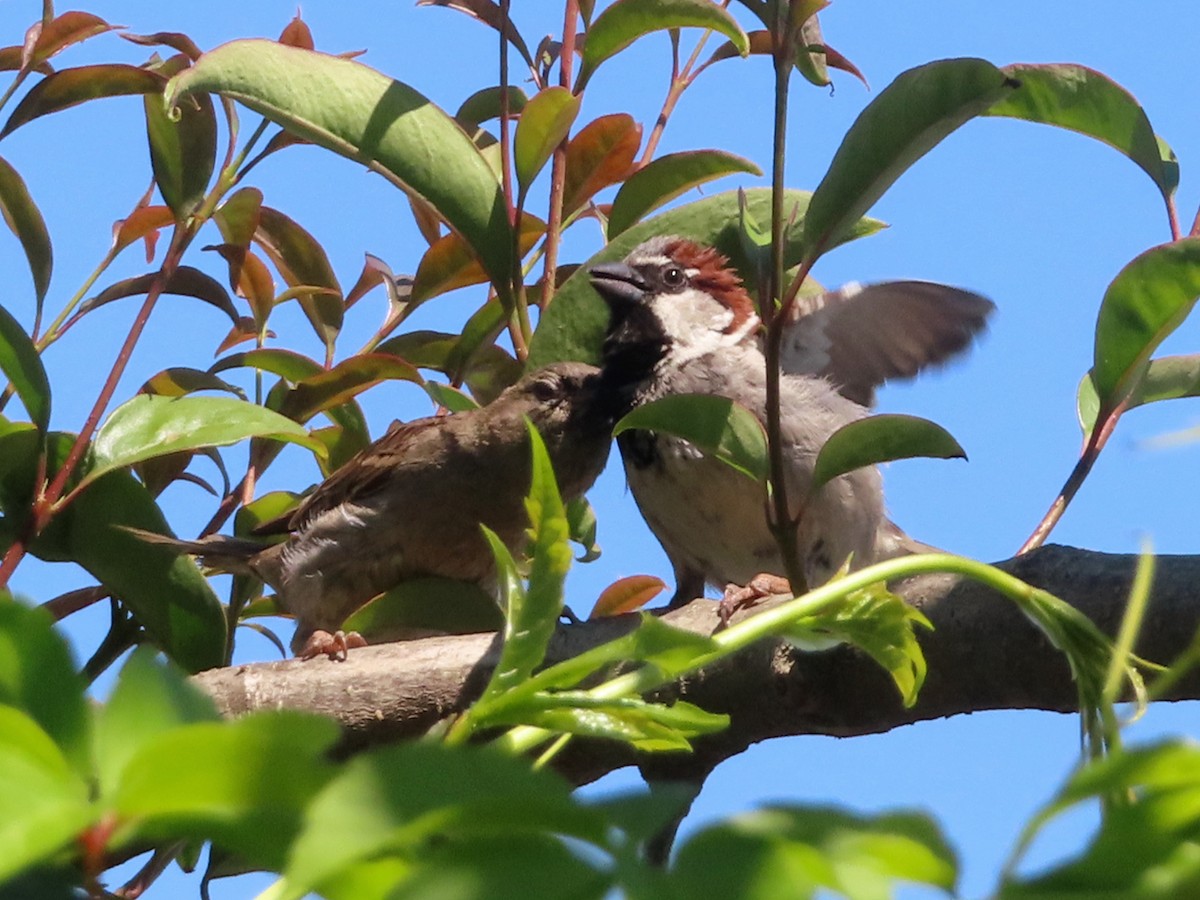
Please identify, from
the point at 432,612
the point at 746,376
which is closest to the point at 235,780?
the point at 432,612

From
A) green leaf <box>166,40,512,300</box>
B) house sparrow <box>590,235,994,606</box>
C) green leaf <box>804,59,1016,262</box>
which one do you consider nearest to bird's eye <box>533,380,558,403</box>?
house sparrow <box>590,235,994,606</box>

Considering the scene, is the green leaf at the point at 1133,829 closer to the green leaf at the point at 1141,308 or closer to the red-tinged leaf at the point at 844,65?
the green leaf at the point at 1141,308

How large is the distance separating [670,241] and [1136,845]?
2.59m

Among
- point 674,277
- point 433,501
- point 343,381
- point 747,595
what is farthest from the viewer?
point 674,277

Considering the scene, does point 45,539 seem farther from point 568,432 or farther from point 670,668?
point 670,668

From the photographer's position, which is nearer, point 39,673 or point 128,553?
point 39,673

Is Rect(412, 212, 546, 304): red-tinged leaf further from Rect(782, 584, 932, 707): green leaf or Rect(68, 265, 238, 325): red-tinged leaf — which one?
Rect(782, 584, 932, 707): green leaf

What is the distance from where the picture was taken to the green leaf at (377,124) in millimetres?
1507

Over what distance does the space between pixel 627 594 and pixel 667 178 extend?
592mm

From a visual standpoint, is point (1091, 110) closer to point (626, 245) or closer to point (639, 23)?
point (639, 23)

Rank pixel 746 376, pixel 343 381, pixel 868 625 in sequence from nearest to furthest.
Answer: pixel 868 625, pixel 343 381, pixel 746 376

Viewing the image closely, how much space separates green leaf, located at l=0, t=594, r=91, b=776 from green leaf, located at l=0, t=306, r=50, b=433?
4.11 feet

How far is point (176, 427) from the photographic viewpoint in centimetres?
162

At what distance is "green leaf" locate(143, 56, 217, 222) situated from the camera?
185 cm
